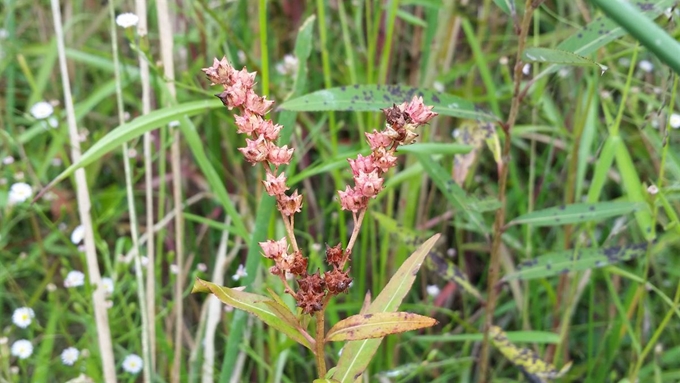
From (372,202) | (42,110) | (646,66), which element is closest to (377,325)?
(372,202)

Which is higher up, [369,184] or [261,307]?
[369,184]

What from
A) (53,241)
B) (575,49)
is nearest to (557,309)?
(575,49)

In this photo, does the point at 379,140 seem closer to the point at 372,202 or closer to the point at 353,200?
the point at 353,200

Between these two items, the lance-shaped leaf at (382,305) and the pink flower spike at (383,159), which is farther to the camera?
the lance-shaped leaf at (382,305)

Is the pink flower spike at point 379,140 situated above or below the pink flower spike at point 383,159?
above

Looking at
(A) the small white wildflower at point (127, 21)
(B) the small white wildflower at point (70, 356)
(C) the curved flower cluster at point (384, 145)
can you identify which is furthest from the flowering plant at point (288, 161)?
(B) the small white wildflower at point (70, 356)

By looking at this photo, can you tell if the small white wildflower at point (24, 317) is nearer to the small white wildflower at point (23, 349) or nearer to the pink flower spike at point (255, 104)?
the small white wildflower at point (23, 349)
